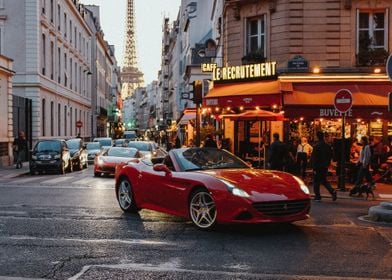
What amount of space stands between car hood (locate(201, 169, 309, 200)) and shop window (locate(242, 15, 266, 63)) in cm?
1371

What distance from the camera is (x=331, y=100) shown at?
2027cm

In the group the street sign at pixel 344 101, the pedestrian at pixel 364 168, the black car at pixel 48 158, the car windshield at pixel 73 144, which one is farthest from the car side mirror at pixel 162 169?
the car windshield at pixel 73 144

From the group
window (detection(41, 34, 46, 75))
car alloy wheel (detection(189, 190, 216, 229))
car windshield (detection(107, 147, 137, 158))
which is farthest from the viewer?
window (detection(41, 34, 46, 75))

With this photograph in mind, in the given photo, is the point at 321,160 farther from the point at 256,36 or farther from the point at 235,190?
the point at 256,36

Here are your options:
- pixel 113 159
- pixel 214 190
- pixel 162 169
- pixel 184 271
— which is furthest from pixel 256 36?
pixel 184 271

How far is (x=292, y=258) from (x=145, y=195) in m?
4.42

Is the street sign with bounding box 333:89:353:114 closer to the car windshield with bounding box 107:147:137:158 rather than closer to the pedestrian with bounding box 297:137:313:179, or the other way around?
the pedestrian with bounding box 297:137:313:179

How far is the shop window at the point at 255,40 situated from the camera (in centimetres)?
2355

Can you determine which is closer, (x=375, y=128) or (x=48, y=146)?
(x=375, y=128)

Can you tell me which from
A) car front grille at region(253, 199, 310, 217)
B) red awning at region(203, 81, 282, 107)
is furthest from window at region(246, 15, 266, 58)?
car front grille at region(253, 199, 310, 217)

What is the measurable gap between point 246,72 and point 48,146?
1008cm

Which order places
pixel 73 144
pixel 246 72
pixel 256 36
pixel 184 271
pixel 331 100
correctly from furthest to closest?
pixel 73 144 < pixel 256 36 < pixel 246 72 < pixel 331 100 < pixel 184 271

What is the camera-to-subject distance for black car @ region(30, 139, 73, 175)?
86.9 ft

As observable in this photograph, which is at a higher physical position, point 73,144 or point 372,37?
point 372,37
